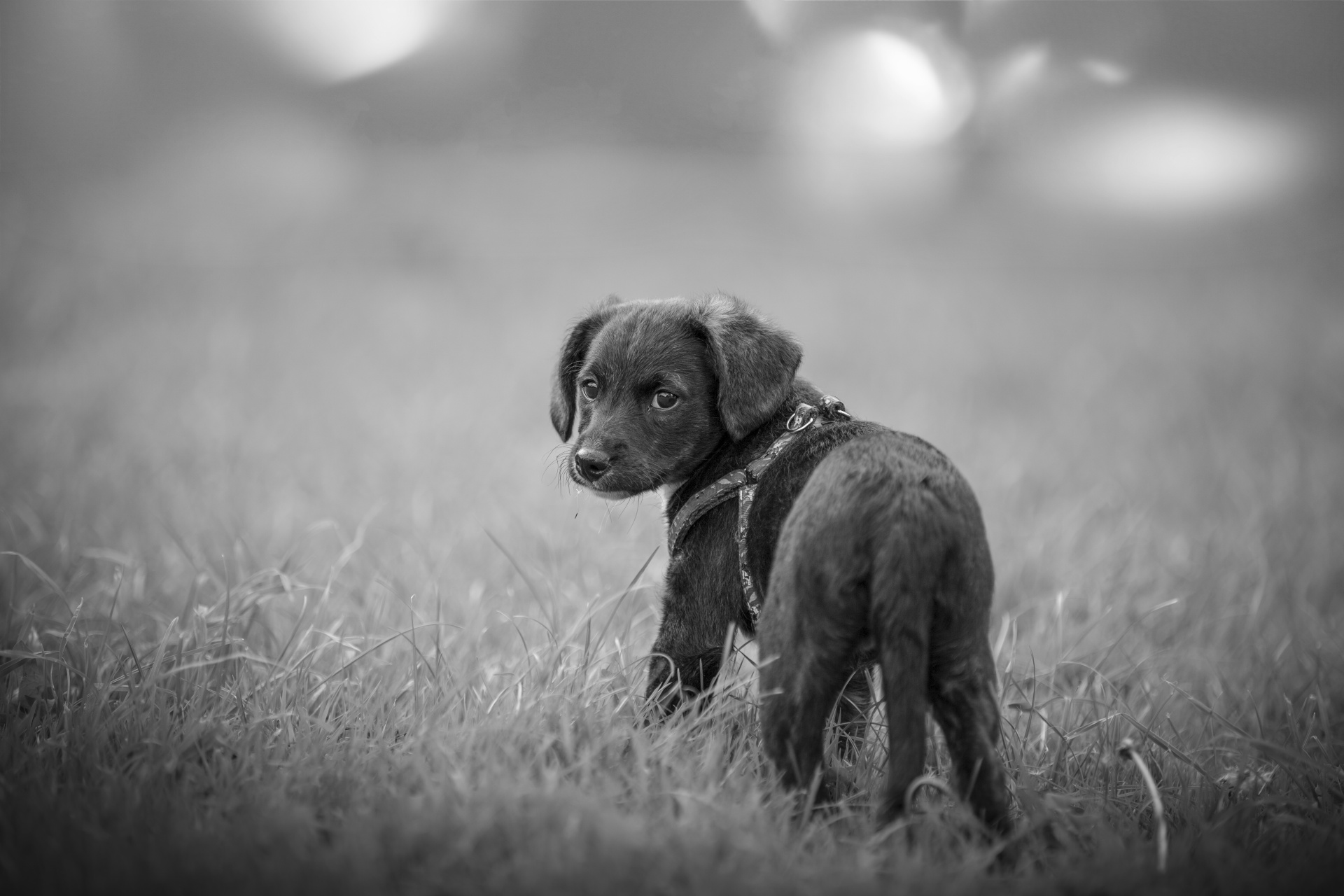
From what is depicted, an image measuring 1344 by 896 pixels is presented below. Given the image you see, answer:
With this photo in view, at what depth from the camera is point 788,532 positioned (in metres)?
2.34

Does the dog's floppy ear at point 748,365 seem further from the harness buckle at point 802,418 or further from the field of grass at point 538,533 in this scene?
the field of grass at point 538,533

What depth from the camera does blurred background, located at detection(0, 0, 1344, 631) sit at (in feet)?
16.4

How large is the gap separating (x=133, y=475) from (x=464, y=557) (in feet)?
8.17

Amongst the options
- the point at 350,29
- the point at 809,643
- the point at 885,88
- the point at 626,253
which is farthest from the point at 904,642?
the point at 626,253

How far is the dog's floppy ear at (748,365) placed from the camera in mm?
2783

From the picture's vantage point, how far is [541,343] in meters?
8.34

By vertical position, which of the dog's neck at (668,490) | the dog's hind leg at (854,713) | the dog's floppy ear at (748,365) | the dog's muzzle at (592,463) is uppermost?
the dog's floppy ear at (748,365)

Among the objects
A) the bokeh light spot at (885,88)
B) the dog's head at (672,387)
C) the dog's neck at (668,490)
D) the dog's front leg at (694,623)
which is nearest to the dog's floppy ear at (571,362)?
the dog's head at (672,387)

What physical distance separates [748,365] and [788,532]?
2.15ft

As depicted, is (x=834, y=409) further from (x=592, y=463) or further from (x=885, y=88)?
(x=885, y=88)

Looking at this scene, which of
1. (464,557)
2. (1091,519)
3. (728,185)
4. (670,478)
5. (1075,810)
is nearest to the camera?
(1075,810)

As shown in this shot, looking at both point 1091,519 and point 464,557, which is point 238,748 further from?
point 1091,519

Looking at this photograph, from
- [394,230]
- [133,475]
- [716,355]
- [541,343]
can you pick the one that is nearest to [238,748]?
[716,355]

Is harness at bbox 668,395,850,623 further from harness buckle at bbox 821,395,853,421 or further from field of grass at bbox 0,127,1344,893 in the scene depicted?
field of grass at bbox 0,127,1344,893
